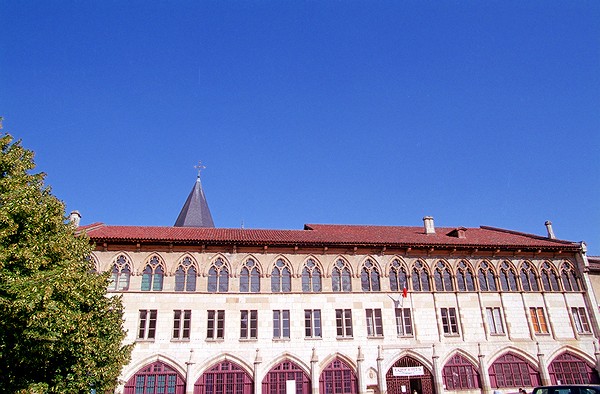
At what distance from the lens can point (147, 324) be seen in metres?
22.9

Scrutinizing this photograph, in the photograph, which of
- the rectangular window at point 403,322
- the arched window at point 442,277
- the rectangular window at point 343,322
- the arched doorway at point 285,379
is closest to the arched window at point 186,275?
the arched doorway at point 285,379

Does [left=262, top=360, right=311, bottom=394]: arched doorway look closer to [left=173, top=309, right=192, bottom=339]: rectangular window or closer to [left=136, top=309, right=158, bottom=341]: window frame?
[left=173, top=309, right=192, bottom=339]: rectangular window

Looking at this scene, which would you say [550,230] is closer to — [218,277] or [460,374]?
[460,374]

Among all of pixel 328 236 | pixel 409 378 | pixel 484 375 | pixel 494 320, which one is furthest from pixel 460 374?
pixel 328 236

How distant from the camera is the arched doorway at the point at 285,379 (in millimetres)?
22719

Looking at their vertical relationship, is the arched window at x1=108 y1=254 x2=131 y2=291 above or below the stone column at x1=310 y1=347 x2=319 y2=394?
above

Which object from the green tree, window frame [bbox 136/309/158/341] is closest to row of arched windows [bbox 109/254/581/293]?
window frame [bbox 136/309/158/341]

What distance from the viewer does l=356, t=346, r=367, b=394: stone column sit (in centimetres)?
2309

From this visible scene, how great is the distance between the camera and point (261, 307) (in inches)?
949

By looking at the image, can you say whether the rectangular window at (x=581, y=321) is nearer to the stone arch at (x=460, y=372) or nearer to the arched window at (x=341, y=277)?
the stone arch at (x=460, y=372)

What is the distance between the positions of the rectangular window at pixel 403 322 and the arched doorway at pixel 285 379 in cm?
639

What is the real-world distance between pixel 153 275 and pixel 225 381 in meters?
7.38

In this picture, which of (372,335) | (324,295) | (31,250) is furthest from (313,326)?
(31,250)

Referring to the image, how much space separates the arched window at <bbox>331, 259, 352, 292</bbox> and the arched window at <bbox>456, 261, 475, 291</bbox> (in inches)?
293
